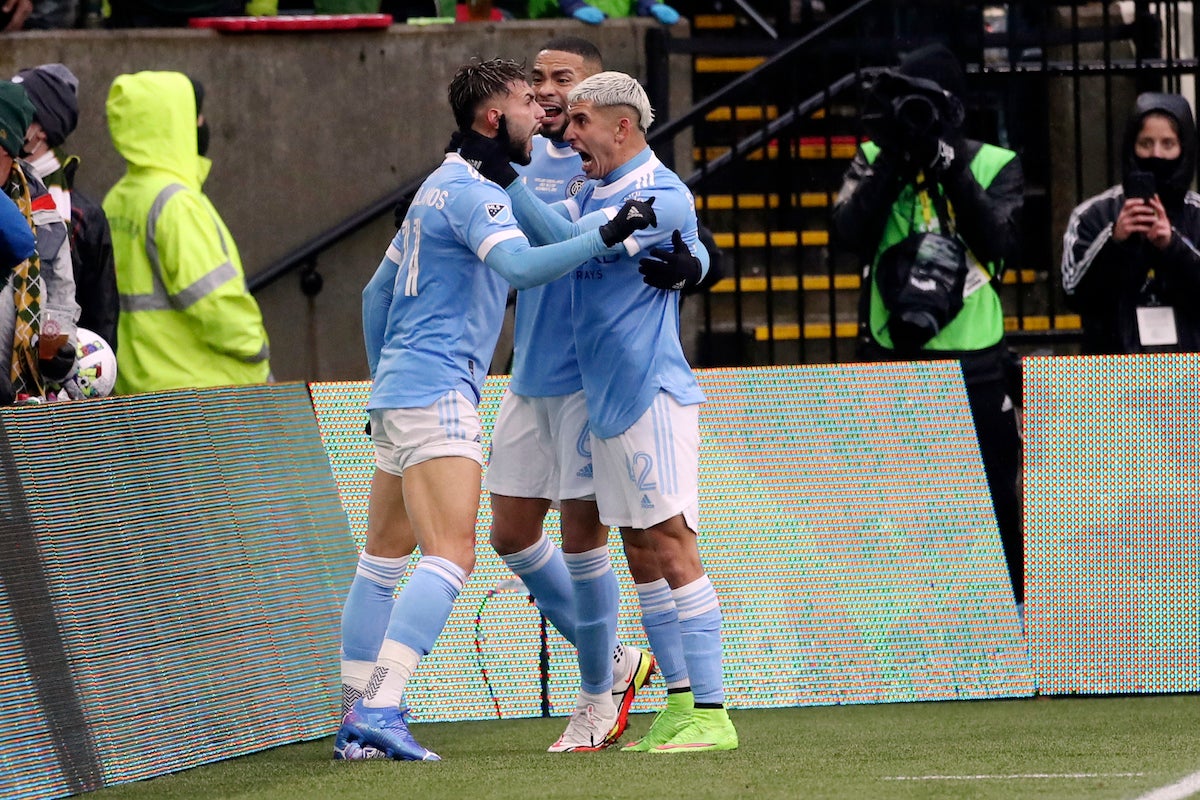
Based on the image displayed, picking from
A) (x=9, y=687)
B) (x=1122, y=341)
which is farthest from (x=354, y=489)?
(x=1122, y=341)

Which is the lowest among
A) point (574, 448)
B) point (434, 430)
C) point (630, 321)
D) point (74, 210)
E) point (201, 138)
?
point (574, 448)

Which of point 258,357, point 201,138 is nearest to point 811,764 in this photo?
point 258,357

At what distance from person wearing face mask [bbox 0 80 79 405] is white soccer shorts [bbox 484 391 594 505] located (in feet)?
5.22

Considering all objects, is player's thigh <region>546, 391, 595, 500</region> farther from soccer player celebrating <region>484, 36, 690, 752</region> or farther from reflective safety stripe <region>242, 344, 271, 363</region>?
reflective safety stripe <region>242, 344, 271, 363</region>

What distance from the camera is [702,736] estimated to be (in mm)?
6461

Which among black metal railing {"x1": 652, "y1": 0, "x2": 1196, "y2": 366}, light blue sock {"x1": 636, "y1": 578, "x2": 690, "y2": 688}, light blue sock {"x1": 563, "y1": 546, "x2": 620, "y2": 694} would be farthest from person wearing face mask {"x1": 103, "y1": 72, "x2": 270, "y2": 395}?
light blue sock {"x1": 636, "y1": 578, "x2": 690, "y2": 688}

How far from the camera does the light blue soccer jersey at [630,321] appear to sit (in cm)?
644

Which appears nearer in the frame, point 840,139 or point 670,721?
point 670,721

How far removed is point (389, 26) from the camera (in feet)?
37.8

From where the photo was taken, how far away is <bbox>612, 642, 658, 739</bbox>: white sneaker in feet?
22.9

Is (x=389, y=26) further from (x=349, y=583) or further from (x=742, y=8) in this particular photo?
(x=349, y=583)

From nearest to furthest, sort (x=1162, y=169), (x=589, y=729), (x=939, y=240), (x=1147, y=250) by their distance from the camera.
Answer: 1. (x=589, y=729)
2. (x=939, y=240)
3. (x=1147, y=250)
4. (x=1162, y=169)

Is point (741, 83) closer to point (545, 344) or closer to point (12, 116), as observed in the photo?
point (545, 344)

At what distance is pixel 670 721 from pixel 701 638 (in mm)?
291
